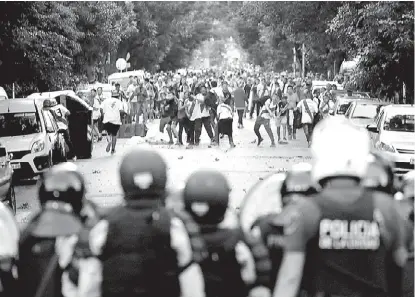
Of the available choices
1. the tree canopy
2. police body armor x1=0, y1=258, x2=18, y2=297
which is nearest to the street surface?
the tree canopy

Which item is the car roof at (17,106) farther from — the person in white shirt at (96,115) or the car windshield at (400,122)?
the person in white shirt at (96,115)

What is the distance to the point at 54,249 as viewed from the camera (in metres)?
5.32

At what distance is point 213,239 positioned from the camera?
504 centimetres

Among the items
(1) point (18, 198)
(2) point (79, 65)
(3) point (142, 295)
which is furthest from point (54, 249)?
(2) point (79, 65)

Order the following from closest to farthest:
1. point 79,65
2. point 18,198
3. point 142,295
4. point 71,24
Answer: point 142,295
point 18,198
point 71,24
point 79,65

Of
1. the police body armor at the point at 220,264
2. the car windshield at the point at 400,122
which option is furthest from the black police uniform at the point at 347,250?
the car windshield at the point at 400,122

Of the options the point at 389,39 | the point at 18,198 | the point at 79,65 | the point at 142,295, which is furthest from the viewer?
the point at 79,65

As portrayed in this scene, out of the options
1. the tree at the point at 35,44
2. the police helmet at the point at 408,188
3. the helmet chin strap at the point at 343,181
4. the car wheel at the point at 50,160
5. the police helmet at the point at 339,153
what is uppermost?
the tree at the point at 35,44

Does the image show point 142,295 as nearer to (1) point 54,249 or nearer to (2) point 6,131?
(1) point 54,249

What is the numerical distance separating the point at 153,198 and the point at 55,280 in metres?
0.87

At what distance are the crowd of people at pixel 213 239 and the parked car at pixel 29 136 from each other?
1306cm

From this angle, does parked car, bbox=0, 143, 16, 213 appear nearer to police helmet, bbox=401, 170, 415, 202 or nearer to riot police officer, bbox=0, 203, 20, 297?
riot police officer, bbox=0, 203, 20, 297

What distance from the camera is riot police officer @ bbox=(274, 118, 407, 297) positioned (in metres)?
4.53

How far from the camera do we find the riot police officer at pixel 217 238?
4.98 m
